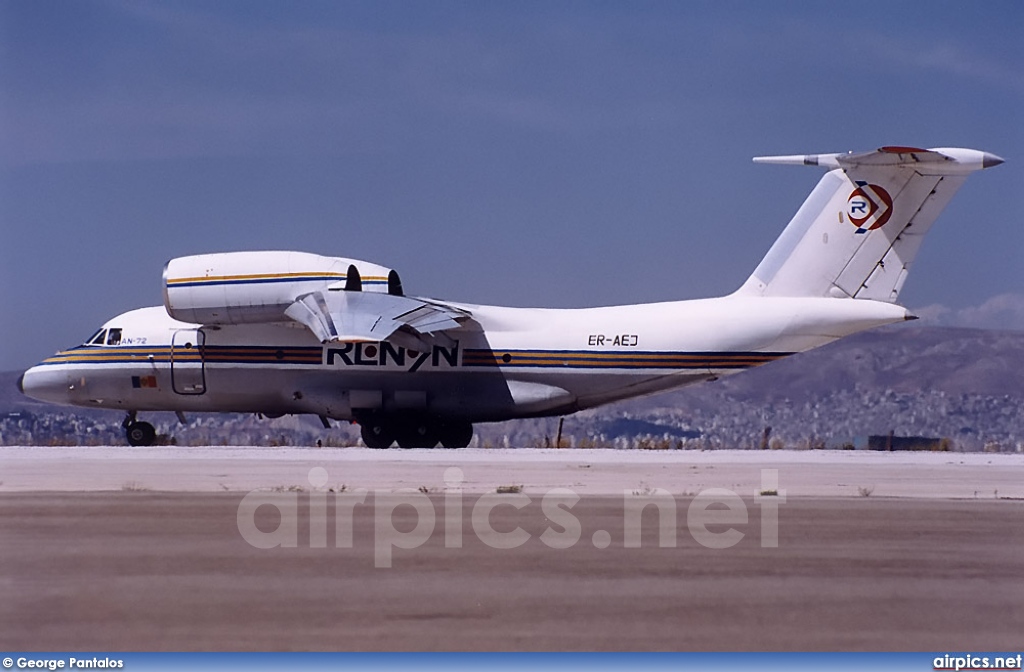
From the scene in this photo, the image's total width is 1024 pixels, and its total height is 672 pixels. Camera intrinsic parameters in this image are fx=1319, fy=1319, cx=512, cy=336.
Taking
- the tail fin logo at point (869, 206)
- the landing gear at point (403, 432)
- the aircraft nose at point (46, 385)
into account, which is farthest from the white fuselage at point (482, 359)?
the tail fin logo at point (869, 206)

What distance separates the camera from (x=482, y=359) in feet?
82.9

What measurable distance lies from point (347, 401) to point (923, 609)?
723 inches

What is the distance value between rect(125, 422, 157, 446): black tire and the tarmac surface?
428 inches

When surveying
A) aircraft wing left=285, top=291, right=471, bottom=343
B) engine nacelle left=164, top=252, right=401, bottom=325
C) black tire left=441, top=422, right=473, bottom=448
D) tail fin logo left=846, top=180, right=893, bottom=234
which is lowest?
black tire left=441, top=422, right=473, bottom=448

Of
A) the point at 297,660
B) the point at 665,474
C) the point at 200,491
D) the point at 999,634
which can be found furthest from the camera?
the point at 665,474

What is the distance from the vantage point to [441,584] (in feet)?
28.5

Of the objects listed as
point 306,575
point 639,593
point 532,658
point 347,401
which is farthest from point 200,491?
point 347,401

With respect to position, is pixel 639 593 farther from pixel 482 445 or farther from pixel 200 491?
pixel 482 445

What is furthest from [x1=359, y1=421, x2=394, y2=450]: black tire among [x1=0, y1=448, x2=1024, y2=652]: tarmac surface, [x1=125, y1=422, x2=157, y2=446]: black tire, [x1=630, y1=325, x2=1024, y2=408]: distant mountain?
[x1=630, y1=325, x2=1024, y2=408]: distant mountain

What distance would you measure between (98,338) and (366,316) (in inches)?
282

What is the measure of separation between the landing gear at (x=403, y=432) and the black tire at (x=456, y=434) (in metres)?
0.02

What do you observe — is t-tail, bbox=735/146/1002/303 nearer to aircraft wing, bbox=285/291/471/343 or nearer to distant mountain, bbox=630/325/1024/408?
aircraft wing, bbox=285/291/471/343

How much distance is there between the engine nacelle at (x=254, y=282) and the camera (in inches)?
956

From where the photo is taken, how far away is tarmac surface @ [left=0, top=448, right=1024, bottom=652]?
289 inches
